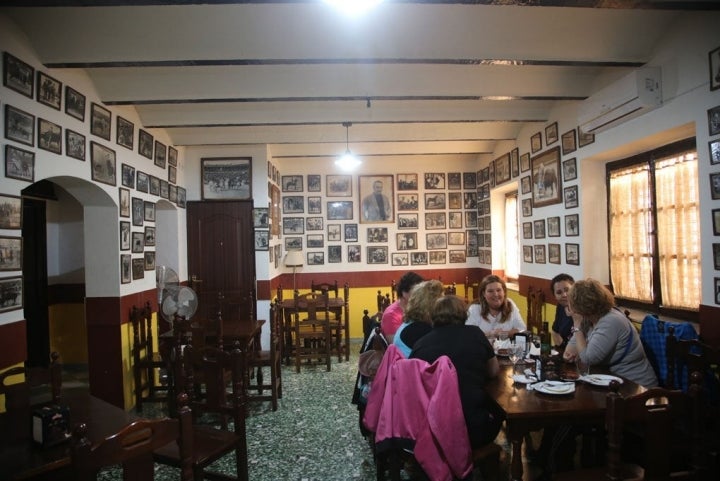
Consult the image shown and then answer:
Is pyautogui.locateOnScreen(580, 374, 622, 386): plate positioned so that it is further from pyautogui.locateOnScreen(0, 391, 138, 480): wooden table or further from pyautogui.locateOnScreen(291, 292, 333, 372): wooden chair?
pyautogui.locateOnScreen(291, 292, 333, 372): wooden chair

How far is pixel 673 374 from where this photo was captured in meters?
2.76

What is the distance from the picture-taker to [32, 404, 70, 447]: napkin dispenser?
6.33 feet

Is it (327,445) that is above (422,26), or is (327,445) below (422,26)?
below

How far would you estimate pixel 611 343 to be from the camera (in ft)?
8.73

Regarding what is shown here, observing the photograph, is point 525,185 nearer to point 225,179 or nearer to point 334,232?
point 334,232

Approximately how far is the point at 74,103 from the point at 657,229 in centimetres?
523

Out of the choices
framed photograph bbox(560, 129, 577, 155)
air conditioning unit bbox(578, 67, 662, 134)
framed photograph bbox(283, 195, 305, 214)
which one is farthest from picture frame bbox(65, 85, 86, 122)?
framed photograph bbox(560, 129, 577, 155)

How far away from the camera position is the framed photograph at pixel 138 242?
4637mm

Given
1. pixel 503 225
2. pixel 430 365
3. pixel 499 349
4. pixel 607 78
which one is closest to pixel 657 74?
pixel 607 78

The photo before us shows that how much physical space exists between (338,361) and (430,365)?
159 inches

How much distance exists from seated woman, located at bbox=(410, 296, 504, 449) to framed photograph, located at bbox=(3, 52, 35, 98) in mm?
3263

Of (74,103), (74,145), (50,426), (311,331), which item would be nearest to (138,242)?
(74,145)

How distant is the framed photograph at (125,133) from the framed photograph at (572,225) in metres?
4.84

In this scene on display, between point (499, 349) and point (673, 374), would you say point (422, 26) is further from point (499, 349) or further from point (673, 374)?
point (673, 374)
